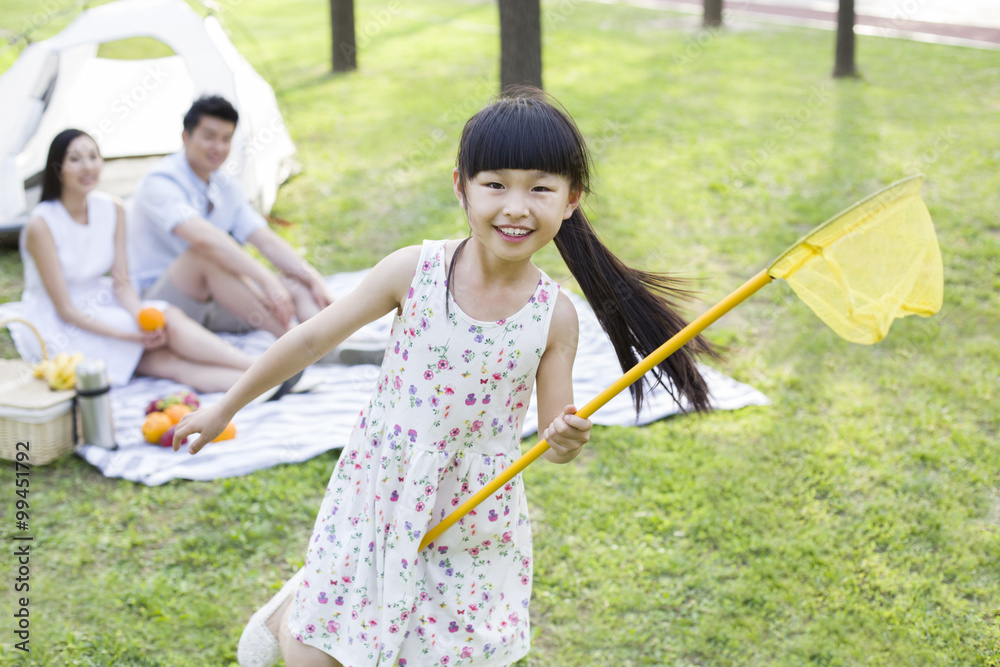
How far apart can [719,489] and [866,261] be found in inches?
66.1

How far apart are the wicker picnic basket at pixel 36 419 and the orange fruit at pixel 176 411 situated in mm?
327

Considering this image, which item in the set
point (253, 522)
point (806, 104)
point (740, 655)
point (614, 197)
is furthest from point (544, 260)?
point (806, 104)

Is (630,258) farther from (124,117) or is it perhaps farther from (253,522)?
(124,117)

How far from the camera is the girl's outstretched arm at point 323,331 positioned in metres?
1.73

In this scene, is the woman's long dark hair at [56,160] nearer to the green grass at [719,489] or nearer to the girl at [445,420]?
the green grass at [719,489]

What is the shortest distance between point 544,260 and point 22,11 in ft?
31.1

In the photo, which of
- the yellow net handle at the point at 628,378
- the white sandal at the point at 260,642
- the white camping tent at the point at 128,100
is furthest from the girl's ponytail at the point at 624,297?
the white camping tent at the point at 128,100

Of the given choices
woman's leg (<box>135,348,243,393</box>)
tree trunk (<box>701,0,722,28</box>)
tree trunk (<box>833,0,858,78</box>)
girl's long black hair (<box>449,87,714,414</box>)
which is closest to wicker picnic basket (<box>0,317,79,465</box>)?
woman's leg (<box>135,348,243,393</box>)

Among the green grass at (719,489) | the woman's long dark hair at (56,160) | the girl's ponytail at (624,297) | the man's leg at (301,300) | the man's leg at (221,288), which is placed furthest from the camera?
the man's leg at (301,300)

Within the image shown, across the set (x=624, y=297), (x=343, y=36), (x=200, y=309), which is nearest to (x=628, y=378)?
(x=624, y=297)

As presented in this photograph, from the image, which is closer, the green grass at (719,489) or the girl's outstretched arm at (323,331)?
the girl's outstretched arm at (323,331)

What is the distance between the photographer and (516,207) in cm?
154

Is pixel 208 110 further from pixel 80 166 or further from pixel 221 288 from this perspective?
pixel 221 288

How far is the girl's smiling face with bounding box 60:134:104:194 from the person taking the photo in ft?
11.8
